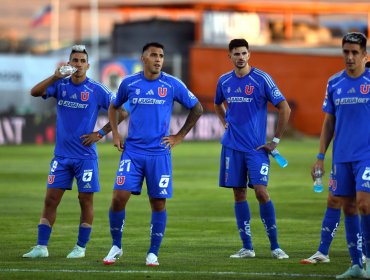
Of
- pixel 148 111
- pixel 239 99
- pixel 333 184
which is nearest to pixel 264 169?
pixel 239 99

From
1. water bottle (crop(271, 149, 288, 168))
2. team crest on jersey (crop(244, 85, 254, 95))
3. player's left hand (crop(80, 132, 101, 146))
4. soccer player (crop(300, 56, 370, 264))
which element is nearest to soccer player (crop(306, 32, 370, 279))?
soccer player (crop(300, 56, 370, 264))

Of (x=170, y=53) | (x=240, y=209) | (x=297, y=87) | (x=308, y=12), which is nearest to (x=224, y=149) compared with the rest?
(x=240, y=209)

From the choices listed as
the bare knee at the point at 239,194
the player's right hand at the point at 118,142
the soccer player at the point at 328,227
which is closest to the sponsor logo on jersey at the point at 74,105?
the player's right hand at the point at 118,142

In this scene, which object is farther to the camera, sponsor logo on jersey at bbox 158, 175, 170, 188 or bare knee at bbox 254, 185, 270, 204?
bare knee at bbox 254, 185, 270, 204

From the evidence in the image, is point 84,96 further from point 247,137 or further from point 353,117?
point 353,117

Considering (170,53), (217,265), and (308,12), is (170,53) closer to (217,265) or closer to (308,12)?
(308,12)

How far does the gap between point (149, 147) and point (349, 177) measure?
2389 mm

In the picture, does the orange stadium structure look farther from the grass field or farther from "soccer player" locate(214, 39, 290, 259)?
"soccer player" locate(214, 39, 290, 259)

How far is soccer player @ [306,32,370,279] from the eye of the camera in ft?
40.0

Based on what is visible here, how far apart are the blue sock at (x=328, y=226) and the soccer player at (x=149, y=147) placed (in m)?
1.76

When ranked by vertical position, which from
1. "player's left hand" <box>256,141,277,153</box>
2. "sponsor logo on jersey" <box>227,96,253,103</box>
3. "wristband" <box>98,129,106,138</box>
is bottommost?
"player's left hand" <box>256,141,277,153</box>

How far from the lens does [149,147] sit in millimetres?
13586

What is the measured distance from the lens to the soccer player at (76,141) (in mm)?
14523

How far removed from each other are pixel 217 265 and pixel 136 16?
219ft
